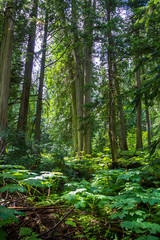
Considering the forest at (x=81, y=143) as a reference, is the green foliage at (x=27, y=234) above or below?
below

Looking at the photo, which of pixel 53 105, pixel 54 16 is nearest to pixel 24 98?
pixel 53 105

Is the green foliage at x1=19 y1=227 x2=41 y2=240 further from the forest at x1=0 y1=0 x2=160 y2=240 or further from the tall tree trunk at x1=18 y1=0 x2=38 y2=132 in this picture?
the tall tree trunk at x1=18 y1=0 x2=38 y2=132

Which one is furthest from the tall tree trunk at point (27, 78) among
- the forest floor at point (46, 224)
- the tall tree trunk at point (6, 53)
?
the forest floor at point (46, 224)

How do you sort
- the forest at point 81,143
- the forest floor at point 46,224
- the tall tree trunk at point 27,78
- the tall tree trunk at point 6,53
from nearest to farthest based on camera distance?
the forest floor at point 46,224, the forest at point 81,143, the tall tree trunk at point 6,53, the tall tree trunk at point 27,78

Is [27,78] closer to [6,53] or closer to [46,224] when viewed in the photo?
[6,53]

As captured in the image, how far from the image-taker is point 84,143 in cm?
825

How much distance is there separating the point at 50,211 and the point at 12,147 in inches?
108

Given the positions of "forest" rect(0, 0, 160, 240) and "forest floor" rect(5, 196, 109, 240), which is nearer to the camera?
"forest floor" rect(5, 196, 109, 240)

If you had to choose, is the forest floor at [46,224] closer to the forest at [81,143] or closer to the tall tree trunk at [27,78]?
the forest at [81,143]

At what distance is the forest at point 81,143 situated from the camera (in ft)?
7.79

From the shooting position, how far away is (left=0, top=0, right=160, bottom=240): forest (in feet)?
7.79

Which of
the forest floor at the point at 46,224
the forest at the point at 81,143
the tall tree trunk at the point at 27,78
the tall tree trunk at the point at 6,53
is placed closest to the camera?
the forest floor at the point at 46,224

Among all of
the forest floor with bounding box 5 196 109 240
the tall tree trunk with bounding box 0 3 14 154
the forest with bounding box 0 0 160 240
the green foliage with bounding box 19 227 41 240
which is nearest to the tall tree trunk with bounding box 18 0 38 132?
the forest with bounding box 0 0 160 240

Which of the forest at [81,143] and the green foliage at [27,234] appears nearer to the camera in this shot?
the green foliage at [27,234]
